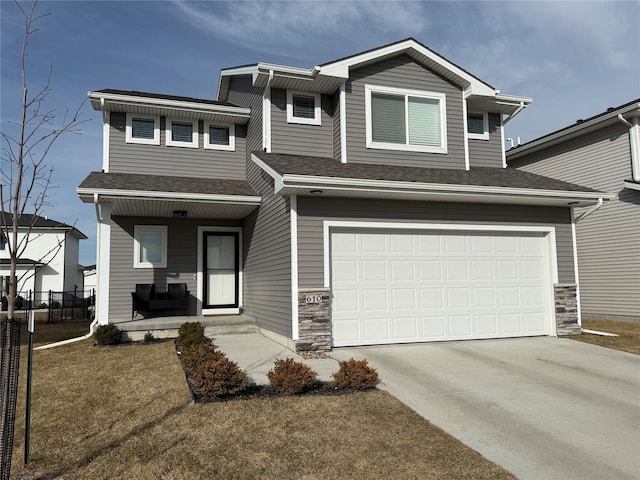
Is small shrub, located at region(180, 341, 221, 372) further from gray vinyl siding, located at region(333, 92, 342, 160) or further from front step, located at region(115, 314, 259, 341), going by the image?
gray vinyl siding, located at region(333, 92, 342, 160)

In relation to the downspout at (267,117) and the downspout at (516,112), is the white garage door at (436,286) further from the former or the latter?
the downspout at (516,112)

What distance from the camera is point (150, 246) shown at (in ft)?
39.7

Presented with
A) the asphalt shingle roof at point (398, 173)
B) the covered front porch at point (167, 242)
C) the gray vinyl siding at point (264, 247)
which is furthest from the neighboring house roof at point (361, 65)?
the covered front porch at point (167, 242)

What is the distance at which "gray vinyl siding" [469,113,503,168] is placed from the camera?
12.7 metres

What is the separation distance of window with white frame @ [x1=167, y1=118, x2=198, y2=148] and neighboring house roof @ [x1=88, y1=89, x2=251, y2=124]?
205 millimetres

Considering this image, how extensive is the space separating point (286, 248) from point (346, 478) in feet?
18.7

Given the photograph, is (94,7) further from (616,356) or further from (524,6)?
(616,356)

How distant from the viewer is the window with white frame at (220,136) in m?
12.9

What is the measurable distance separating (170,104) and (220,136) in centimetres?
166

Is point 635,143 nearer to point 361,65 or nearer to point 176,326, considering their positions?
point 361,65

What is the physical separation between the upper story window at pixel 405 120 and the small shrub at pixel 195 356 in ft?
19.5

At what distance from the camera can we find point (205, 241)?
41.5ft

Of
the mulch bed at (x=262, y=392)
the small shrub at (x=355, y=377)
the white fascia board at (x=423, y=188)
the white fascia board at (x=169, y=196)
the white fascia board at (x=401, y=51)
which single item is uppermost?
the white fascia board at (x=401, y=51)

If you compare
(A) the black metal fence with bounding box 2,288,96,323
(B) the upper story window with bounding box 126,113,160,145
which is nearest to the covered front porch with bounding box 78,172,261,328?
(B) the upper story window with bounding box 126,113,160,145
